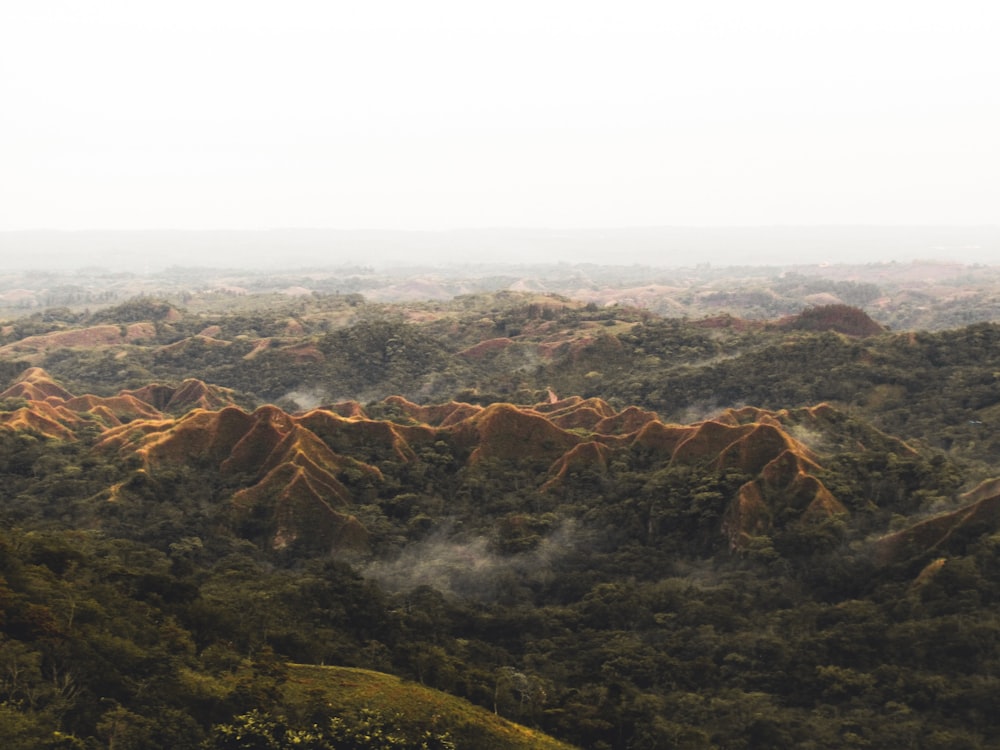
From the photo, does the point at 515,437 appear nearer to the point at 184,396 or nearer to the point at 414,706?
the point at 414,706

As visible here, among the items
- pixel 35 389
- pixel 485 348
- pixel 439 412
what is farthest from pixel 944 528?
pixel 485 348

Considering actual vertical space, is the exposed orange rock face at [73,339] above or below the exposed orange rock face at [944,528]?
below

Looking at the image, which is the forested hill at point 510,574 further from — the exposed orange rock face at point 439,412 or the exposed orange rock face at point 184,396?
the exposed orange rock face at point 184,396

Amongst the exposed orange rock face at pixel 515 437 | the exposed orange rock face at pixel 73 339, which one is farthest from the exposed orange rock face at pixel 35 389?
the exposed orange rock face at pixel 515 437

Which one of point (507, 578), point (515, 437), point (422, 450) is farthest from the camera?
point (422, 450)

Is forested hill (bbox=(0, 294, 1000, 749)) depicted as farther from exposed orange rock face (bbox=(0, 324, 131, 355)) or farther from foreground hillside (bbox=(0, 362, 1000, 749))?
exposed orange rock face (bbox=(0, 324, 131, 355))

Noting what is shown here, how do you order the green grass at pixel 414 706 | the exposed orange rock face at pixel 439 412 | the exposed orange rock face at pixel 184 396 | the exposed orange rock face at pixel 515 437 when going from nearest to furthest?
the green grass at pixel 414 706 < the exposed orange rock face at pixel 515 437 < the exposed orange rock face at pixel 439 412 < the exposed orange rock face at pixel 184 396

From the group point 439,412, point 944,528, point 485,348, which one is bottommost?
point 485,348
